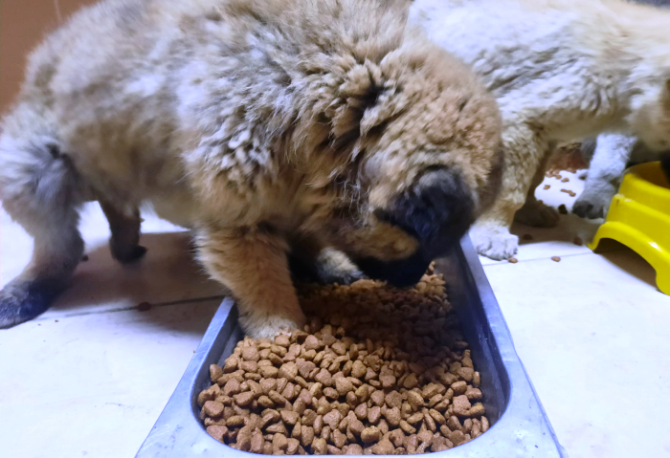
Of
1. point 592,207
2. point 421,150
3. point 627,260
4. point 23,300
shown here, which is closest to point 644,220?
point 627,260

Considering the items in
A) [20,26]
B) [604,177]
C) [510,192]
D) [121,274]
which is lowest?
[604,177]

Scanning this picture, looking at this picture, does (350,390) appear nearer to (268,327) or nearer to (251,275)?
(268,327)

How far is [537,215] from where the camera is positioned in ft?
7.95

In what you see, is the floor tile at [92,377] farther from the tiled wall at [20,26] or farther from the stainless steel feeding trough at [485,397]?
the tiled wall at [20,26]

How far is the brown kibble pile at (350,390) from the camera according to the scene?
1014mm

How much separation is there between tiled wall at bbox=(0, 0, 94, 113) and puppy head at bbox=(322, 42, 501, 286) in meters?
2.07

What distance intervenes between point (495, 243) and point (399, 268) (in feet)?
3.38

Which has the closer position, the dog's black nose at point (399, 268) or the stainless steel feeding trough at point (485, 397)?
the stainless steel feeding trough at point (485, 397)

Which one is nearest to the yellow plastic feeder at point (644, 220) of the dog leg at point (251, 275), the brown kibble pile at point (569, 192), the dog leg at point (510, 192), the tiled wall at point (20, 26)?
the dog leg at point (510, 192)

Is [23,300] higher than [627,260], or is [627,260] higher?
[23,300]

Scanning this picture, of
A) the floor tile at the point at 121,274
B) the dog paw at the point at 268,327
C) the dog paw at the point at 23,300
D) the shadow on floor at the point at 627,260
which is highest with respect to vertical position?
the dog paw at the point at 268,327

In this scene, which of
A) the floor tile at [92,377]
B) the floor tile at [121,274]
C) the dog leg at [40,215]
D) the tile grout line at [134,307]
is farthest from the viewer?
the floor tile at [121,274]

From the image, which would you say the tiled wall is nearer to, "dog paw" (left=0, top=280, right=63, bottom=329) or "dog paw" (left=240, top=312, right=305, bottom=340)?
"dog paw" (left=0, top=280, right=63, bottom=329)

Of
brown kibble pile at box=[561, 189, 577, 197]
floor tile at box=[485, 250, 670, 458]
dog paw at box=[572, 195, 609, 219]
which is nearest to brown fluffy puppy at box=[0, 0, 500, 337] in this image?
floor tile at box=[485, 250, 670, 458]
